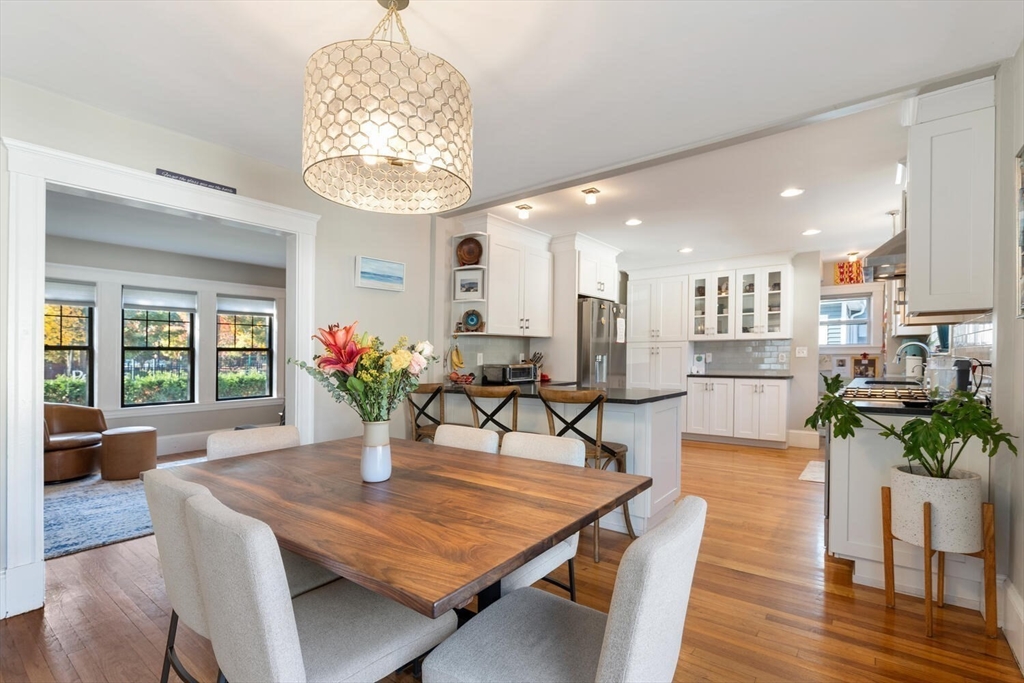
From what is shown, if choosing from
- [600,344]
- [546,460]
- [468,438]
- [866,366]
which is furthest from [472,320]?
[866,366]

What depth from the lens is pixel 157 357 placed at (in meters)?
5.88

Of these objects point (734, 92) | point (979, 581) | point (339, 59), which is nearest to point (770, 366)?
point (979, 581)

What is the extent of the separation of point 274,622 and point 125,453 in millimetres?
4763

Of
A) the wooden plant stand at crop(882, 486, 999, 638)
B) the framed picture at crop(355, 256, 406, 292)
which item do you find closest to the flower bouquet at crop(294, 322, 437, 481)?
the framed picture at crop(355, 256, 406, 292)

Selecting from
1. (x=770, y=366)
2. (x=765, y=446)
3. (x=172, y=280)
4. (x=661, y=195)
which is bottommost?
(x=765, y=446)

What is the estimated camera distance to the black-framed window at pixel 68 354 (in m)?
5.15

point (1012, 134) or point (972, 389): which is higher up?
point (1012, 134)

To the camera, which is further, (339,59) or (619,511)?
(619,511)

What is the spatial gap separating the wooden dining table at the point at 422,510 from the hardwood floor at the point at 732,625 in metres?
0.78

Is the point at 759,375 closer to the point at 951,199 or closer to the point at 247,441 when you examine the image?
the point at 951,199

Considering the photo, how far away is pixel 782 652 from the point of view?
1.86m

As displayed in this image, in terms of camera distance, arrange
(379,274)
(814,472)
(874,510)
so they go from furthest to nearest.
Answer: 1. (814,472)
2. (379,274)
3. (874,510)

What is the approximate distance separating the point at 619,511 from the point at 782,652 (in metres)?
1.33

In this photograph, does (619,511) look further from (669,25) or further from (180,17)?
(180,17)
